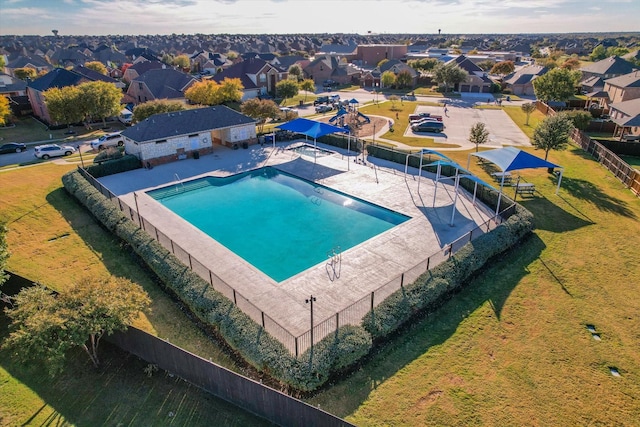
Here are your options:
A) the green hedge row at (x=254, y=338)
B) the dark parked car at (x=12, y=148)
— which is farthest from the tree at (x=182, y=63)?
the green hedge row at (x=254, y=338)

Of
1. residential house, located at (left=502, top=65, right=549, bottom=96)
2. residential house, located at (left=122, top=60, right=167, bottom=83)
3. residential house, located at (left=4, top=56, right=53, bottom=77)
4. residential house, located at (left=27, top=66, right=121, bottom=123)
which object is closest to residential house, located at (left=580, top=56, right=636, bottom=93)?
residential house, located at (left=502, top=65, right=549, bottom=96)

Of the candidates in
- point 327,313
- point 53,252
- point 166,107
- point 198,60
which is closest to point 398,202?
point 327,313

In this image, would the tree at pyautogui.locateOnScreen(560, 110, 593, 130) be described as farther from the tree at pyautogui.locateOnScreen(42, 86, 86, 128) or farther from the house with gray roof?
the tree at pyautogui.locateOnScreen(42, 86, 86, 128)

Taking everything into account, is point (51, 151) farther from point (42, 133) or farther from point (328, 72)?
point (328, 72)

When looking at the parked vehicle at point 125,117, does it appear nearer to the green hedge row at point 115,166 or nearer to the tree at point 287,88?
the green hedge row at point 115,166

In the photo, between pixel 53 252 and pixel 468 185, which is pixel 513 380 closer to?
pixel 468 185

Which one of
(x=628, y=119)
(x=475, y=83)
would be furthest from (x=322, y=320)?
(x=475, y=83)
